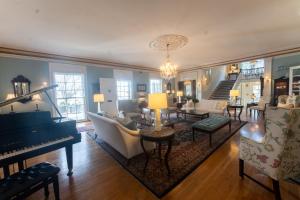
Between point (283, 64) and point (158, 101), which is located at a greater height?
point (283, 64)

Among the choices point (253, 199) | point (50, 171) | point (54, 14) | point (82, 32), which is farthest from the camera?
point (82, 32)

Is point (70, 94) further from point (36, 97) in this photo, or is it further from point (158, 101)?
point (158, 101)

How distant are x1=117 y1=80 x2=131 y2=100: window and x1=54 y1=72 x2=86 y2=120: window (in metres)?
1.93

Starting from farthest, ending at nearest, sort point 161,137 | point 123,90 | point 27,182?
point 123,90, point 161,137, point 27,182

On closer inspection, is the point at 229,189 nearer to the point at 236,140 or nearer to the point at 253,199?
the point at 253,199

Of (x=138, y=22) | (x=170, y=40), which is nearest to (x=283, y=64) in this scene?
(x=170, y=40)

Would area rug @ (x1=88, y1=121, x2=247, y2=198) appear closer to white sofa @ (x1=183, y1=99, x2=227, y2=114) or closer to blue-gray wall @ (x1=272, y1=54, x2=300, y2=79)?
white sofa @ (x1=183, y1=99, x2=227, y2=114)

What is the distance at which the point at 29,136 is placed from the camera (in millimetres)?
1841

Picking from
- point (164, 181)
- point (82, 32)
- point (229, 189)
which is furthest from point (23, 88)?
point (229, 189)

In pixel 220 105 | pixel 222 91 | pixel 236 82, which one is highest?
pixel 236 82

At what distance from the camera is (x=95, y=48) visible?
474 cm

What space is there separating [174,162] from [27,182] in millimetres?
2085

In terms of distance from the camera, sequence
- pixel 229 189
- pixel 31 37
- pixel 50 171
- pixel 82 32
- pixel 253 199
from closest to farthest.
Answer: pixel 50 171 < pixel 253 199 < pixel 229 189 < pixel 82 32 < pixel 31 37

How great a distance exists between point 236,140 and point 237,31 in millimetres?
2826
